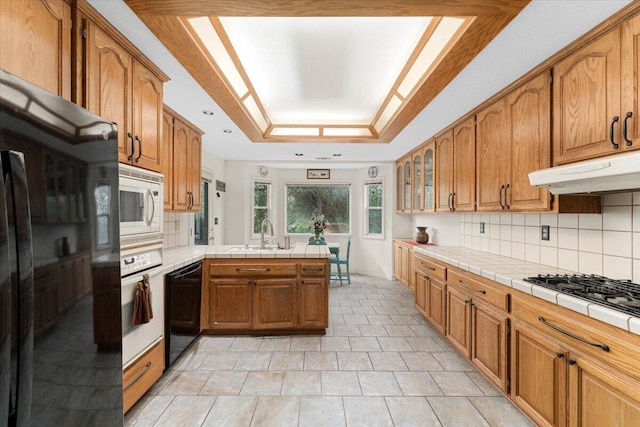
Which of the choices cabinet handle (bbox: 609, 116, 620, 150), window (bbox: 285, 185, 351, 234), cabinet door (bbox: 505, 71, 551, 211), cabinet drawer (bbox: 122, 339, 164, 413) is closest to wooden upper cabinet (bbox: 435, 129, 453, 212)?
cabinet door (bbox: 505, 71, 551, 211)

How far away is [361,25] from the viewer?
1.94 metres

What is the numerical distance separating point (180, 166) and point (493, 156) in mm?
3055

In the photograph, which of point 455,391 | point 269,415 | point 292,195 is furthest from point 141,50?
point 292,195

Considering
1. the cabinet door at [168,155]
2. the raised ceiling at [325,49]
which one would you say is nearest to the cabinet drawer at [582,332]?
the raised ceiling at [325,49]

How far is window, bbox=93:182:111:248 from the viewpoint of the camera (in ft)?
3.00

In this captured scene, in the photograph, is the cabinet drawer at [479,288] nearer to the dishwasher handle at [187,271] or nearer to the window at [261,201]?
the dishwasher handle at [187,271]

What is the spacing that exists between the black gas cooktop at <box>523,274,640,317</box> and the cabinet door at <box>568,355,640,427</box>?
0.28m

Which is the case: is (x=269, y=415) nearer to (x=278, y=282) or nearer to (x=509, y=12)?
(x=278, y=282)

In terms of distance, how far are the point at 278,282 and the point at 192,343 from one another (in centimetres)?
99

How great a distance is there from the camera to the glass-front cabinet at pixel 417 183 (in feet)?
14.0

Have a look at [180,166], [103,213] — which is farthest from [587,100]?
[180,166]

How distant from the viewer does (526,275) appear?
1.93 m

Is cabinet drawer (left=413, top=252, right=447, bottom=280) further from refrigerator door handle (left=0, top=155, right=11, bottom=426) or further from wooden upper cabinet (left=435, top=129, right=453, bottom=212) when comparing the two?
refrigerator door handle (left=0, top=155, right=11, bottom=426)

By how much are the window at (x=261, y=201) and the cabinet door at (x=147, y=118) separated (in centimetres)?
366
